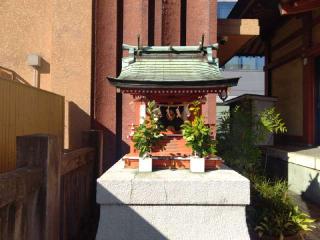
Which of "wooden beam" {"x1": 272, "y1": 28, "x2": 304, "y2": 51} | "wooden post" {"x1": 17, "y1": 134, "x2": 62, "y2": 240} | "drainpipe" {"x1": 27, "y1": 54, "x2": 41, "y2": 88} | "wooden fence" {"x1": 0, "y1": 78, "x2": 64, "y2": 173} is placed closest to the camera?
"wooden post" {"x1": 17, "y1": 134, "x2": 62, "y2": 240}

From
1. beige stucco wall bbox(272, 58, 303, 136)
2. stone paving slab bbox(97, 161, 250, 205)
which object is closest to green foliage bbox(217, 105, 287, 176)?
stone paving slab bbox(97, 161, 250, 205)

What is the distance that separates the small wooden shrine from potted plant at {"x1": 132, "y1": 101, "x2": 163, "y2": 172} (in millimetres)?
331

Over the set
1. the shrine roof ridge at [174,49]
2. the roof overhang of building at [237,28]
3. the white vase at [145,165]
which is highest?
the roof overhang of building at [237,28]

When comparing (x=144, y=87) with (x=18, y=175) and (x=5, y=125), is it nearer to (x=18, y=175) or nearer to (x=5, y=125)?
(x=5, y=125)

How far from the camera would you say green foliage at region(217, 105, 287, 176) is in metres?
11.6

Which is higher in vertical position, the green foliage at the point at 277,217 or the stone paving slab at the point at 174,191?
the stone paving slab at the point at 174,191

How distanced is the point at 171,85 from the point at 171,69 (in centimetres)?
91

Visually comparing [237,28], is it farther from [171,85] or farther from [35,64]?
[35,64]

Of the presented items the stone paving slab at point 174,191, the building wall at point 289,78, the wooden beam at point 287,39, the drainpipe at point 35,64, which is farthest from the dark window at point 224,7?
the stone paving slab at point 174,191

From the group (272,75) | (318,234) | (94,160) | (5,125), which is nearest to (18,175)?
(5,125)

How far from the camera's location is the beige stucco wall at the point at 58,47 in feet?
37.3

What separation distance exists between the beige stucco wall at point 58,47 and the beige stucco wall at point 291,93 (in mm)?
10329

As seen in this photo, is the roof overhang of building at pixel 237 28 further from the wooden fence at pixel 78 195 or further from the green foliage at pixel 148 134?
the wooden fence at pixel 78 195

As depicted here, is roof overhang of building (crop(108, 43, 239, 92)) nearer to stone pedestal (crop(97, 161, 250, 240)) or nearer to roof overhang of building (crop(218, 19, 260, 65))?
stone pedestal (crop(97, 161, 250, 240))
